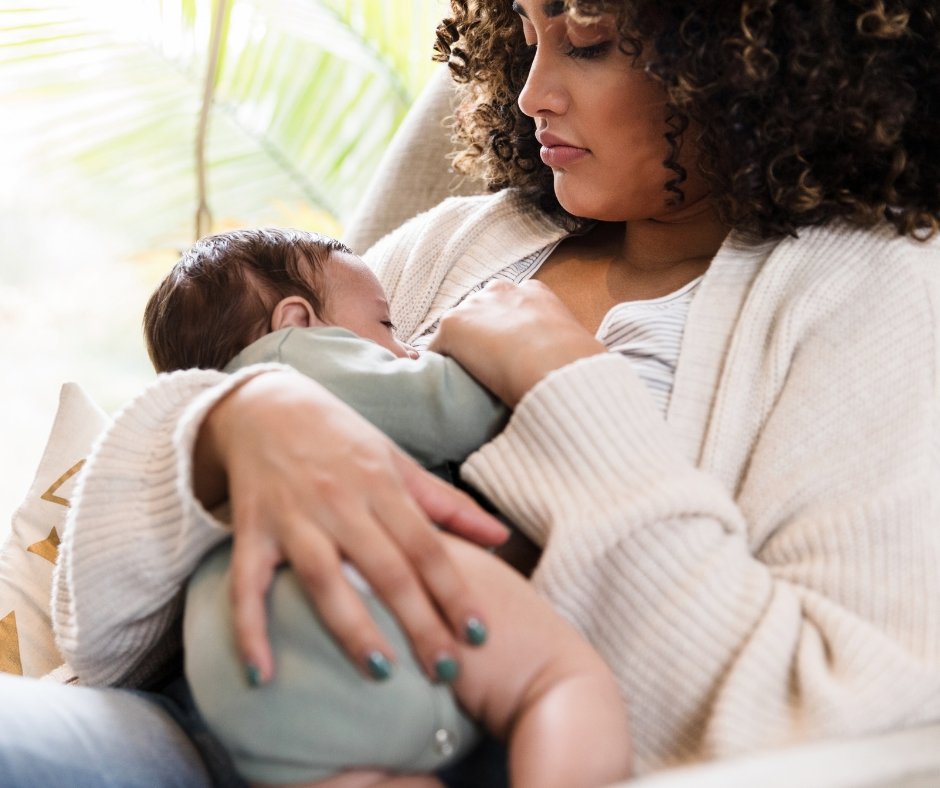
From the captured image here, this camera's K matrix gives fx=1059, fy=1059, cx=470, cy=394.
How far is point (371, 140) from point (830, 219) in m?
1.57

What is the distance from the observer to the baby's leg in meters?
0.77

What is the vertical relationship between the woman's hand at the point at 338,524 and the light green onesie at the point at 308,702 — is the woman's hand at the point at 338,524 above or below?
above

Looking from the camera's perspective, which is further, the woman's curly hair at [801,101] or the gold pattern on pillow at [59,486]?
the gold pattern on pillow at [59,486]

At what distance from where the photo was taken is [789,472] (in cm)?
101

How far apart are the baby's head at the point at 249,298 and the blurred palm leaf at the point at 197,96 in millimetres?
1394

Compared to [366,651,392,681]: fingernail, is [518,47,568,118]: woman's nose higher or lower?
higher

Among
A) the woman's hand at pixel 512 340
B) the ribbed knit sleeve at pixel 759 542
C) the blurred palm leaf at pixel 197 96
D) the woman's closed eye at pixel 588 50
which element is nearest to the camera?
the ribbed knit sleeve at pixel 759 542

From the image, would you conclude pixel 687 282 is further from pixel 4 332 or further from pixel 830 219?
pixel 4 332

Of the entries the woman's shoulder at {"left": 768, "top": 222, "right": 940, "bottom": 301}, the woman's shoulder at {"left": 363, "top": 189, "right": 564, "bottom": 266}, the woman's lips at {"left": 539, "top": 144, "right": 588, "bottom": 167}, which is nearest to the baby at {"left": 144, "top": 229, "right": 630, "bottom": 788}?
the woman's shoulder at {"left": 768, "top": 222, "right": 940, "bottom": 301}

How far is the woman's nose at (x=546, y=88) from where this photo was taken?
1.26m

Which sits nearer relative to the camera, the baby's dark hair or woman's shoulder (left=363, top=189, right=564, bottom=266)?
the baby's dark hair

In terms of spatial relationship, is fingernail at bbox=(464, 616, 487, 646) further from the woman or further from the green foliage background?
the green foliage background

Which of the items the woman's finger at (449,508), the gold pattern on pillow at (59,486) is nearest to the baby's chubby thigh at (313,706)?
the woman's finger at (449,508)

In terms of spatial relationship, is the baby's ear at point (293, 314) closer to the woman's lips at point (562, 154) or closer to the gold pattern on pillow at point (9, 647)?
the woman's lips at point (562, 154)
